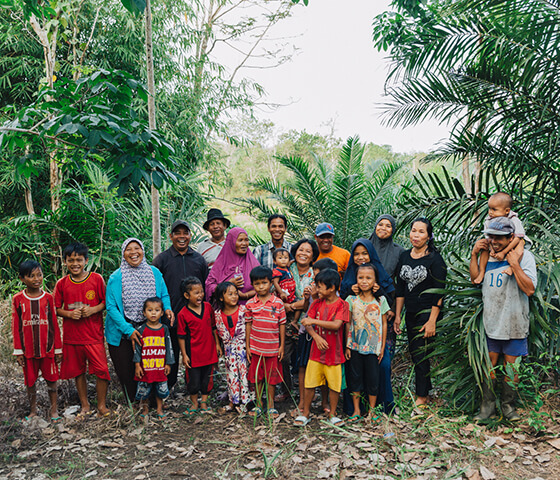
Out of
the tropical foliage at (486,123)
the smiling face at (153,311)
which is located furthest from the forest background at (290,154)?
the smiling face at (153,311)

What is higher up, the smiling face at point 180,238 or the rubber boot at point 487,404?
the smiling face at point 180,238

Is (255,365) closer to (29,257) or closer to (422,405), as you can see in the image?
(422,405)

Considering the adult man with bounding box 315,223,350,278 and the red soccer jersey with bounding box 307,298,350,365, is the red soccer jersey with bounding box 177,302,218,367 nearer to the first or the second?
the red soccer jersey with bounding box 307,298,350,365

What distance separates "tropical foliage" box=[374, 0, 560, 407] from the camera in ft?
13.1

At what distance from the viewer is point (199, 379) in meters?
4.52

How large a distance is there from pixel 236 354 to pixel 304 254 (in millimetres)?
1185

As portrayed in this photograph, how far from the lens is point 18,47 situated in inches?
323

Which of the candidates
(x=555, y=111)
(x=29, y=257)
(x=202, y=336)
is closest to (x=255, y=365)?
(x=202, y=336)

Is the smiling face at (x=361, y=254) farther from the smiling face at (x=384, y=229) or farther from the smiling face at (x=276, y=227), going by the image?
the smiling face at (x=276, y=227)

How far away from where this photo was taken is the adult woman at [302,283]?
4461mm

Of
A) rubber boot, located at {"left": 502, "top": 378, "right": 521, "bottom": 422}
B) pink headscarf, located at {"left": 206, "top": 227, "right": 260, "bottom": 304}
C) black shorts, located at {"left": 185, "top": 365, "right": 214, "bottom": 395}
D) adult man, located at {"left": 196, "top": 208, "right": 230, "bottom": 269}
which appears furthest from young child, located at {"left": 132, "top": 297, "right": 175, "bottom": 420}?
rubber boot, located at {"left": 502, "top": 378, "right": 521, "bottom": 422}

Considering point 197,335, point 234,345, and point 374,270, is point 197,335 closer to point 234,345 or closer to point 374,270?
point 234,345

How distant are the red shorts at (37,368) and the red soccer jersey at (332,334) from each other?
2.39 meters

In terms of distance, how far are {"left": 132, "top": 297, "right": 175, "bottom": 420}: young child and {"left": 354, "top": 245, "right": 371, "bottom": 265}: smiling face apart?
1.90 meters
